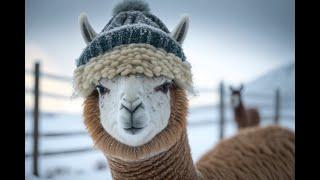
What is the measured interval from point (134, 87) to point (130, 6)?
19.3 inches

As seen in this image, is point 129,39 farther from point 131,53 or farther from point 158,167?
point 158,167

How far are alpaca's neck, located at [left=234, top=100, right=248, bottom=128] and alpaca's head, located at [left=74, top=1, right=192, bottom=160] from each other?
A: 5.02 meters

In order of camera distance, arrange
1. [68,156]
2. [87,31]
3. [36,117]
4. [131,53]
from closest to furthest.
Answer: [131,53] < [87,31] < [36,117] < [68,156]

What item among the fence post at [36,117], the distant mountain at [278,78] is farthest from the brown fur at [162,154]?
the fence post at [36,117]

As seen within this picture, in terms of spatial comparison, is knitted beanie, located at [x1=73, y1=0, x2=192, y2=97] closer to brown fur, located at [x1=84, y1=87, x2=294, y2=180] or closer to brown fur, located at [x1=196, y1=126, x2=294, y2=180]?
brown fur, located at [x1=84, y1=87, x2=294, y2=180]

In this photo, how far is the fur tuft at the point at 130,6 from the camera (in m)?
1.68

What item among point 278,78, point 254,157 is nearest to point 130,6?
point 254,157

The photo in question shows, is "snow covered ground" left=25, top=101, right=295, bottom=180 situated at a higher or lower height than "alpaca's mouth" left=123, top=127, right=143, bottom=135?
lower

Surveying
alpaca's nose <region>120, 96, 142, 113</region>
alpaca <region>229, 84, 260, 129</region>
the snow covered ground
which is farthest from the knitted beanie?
alpaca <region>229, 84, 260, 129</region>

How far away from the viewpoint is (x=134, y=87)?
1.35 meters

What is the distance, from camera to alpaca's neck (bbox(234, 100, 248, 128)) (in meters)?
6.44

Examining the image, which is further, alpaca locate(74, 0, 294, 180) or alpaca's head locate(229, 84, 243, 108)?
alpaca's head locate(229, 84, 243, 108)

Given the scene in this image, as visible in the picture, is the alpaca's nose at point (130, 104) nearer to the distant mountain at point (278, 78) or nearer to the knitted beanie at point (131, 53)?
the knitted beanie at point (131, 53)
